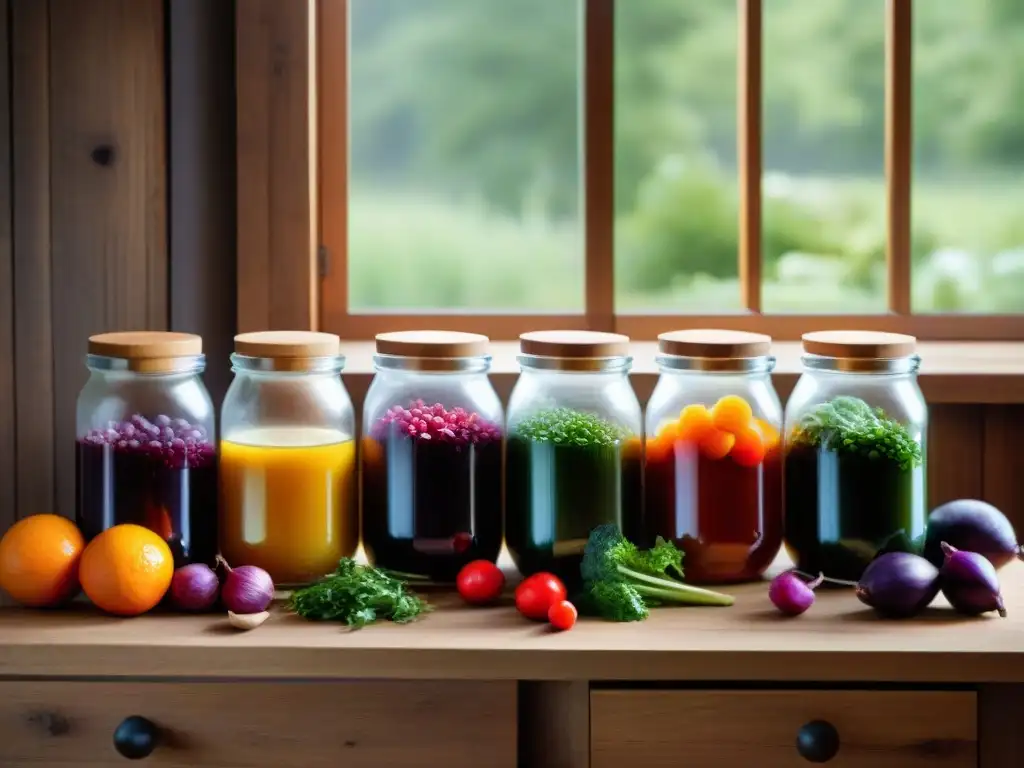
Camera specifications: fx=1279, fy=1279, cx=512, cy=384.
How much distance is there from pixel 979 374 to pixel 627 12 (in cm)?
124

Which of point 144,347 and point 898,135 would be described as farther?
point 898,135

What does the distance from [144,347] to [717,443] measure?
679mm

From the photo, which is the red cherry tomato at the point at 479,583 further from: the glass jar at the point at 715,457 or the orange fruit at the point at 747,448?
the orange fruit at the point at 747,448

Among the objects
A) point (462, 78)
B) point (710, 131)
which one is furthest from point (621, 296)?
point (462, 78)

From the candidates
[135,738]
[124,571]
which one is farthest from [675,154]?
[135,738]

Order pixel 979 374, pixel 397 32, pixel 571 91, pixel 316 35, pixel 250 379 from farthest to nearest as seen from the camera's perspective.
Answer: pixel 571 91 → pixel 397 32 → pixel 316 35 → pixel 979 374 → pixel 250 379

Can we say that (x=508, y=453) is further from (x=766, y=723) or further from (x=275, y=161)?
(x=275, y=161)

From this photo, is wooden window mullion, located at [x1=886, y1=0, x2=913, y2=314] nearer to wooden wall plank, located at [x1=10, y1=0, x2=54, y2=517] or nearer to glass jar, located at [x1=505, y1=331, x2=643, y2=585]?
glass jar, located at [x1=505, y1=331, x2=643, y2=585]

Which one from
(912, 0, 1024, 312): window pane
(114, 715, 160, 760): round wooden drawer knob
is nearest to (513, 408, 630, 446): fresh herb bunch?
(114, 715, 160, 760): round wooden drawer knob

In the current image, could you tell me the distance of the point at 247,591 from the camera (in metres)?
1.41

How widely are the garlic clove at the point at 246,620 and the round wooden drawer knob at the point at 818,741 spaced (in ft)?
1.93

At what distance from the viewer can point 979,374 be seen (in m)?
1.88

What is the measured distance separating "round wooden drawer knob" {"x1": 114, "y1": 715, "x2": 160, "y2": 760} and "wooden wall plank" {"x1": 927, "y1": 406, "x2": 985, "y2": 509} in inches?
47.4

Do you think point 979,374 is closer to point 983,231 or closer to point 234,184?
point 983,231
